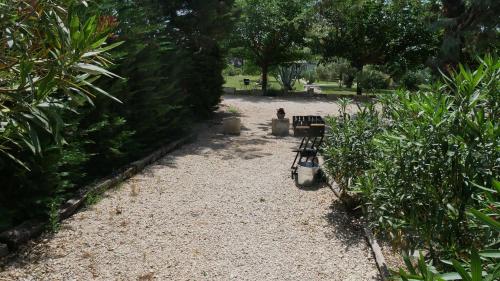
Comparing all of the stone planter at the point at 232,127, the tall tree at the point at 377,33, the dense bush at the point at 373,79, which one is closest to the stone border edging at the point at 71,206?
the stone planter at the point at 232,127

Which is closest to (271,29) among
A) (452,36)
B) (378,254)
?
(452,36)

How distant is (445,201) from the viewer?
2.78m

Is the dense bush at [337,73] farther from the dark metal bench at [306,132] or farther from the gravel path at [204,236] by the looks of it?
the gravel path at [204,236]

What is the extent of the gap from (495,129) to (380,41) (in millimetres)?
20321

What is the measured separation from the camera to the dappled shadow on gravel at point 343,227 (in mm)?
4633

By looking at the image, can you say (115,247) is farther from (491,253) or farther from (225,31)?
(225,31)

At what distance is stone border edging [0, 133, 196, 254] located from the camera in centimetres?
402

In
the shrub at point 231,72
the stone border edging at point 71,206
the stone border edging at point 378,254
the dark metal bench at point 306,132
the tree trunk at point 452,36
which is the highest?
the tree trunk at point 452,36

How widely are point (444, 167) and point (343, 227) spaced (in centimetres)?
240

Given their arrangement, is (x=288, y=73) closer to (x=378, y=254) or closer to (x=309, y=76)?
(x=309, y=76)

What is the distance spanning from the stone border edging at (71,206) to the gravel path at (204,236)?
126 millimetres

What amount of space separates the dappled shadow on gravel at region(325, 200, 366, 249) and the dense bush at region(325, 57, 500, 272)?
1158mm

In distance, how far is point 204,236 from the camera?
4629 mm

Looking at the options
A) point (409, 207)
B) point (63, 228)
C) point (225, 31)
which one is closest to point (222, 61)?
point (225, 31)
